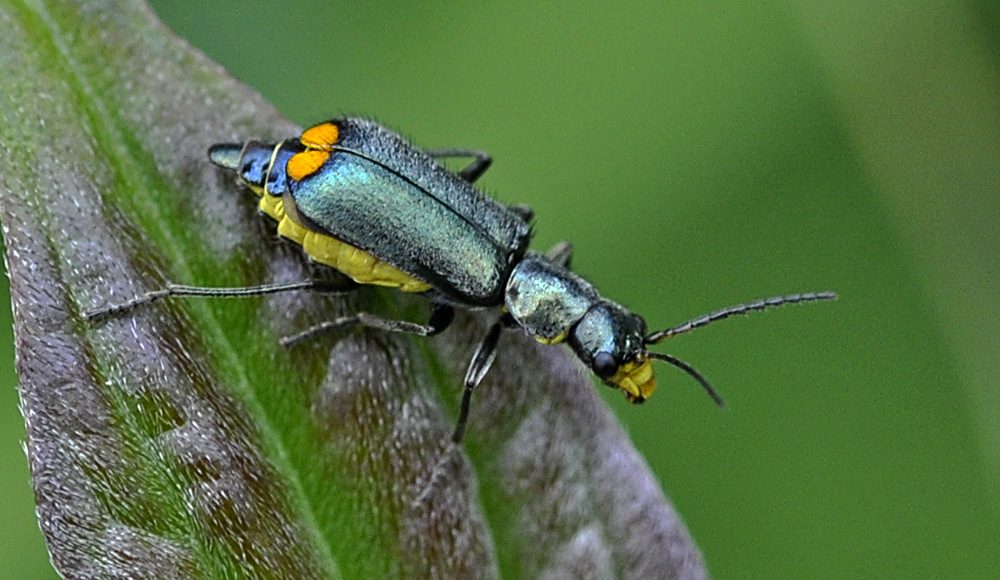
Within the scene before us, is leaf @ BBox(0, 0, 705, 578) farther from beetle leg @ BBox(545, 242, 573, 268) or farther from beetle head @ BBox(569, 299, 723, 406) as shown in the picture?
beetle leg @ BBox(545, 242, 573, 268)

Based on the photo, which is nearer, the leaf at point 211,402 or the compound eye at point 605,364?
the leaf at point 211,402

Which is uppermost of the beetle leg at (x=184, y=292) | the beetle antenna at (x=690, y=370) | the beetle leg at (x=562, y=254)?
the beetle leg at (x=562, y=254)

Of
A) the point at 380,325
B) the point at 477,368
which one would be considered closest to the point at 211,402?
the point at 380,325

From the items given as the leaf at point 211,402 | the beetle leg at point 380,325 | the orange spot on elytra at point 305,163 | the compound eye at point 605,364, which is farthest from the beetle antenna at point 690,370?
the orange spot on elytra at point 305,163

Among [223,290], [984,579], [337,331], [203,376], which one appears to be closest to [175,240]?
[223,290]

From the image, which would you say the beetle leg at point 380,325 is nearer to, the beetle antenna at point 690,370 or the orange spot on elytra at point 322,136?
the orange spot on elytra at point 322,136

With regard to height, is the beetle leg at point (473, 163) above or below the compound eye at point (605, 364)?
above

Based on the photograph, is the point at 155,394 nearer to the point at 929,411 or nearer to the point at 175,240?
the point at 175,240

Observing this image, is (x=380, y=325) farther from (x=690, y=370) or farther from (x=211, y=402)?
(x=690, y=370)

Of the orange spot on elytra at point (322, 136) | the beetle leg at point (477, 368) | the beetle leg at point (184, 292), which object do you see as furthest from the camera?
the orange spot on elytra at point (322, 136)
